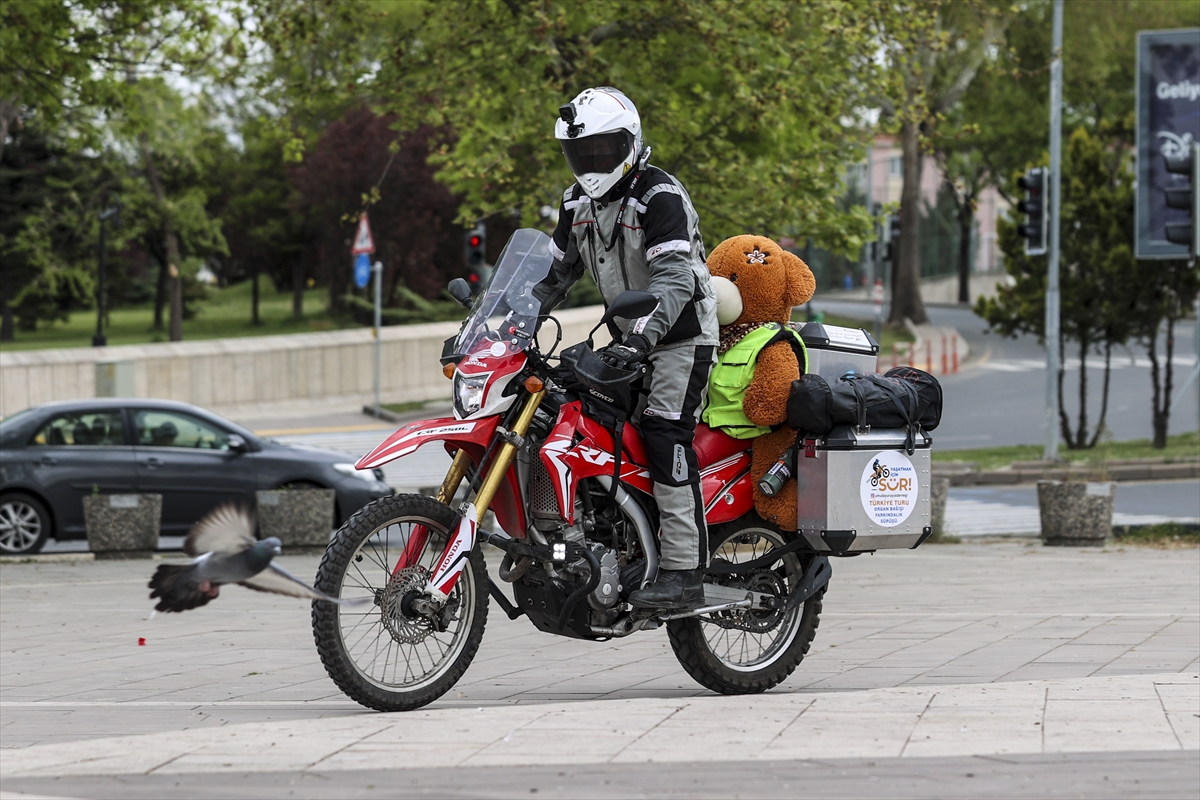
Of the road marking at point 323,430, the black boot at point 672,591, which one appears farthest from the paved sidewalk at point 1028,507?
the road marking at point 323,430

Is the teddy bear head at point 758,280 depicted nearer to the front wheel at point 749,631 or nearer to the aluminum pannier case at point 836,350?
the aluminum pannier case at point 836,350

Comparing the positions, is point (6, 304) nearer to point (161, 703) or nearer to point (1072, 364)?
point (1072, 364)

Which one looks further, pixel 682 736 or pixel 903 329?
pixel 903 329

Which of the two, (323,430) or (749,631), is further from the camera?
(323,430)

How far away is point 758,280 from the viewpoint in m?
6.32

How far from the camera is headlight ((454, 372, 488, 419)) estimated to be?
18.5 feet

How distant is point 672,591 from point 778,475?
0.68 meters

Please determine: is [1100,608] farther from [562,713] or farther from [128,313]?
[128,313]

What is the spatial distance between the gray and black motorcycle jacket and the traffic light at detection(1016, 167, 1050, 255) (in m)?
16.7

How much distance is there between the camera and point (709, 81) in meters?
15.9

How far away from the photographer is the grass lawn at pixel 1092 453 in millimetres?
22688

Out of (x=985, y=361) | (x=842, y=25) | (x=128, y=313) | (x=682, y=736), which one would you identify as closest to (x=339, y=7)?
(x=842, y=25)

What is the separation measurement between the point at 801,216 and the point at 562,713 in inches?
402

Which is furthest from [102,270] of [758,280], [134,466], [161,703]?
[758,280]
